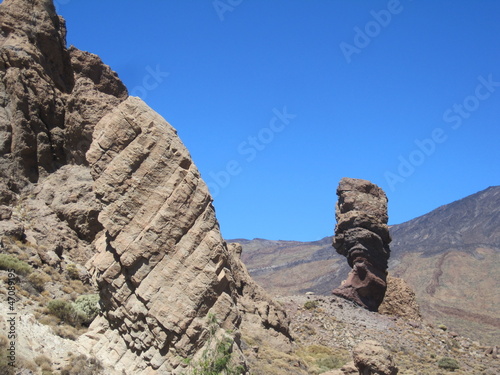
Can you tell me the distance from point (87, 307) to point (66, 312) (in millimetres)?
1591

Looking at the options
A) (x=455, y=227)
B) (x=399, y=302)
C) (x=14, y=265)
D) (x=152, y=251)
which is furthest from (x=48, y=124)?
(x=455, y=227)

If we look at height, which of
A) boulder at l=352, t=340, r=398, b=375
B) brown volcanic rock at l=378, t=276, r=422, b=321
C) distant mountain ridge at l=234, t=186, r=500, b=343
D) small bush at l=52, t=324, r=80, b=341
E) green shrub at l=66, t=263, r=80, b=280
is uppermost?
distant mountain ridge at l=234, t=186, r=500, b=343

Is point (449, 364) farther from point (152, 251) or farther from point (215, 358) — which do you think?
point (152, 251)

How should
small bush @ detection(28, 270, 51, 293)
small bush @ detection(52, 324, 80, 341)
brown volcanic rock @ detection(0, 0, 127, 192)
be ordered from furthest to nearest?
1. brown volcanic rock @ detection(0, 0, 127, 192)
2. small bush @ detection(28, 270, 51, 293)
3. small bush @ detection(52, 324, 80, 341)

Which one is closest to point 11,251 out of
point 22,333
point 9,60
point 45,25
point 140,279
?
point 22,333

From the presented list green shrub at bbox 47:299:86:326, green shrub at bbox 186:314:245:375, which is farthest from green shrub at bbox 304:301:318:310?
green shrub at bbox 186:314:245:375

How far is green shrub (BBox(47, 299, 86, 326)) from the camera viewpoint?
15414 millimetres

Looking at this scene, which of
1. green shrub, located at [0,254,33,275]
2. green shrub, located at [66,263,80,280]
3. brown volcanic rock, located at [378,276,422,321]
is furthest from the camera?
brown volcanic rock, located at [378,276,422,321]

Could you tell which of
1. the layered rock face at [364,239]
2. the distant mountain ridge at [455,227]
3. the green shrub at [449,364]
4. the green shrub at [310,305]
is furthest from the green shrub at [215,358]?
the distant mountain ridge at [455,227]

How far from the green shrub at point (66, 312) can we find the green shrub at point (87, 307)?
158mm

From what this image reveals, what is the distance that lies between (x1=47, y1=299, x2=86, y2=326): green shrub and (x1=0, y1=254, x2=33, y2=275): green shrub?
77.6 inches

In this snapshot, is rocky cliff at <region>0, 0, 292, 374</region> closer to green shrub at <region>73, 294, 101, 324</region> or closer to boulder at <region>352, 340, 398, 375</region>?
green shrub at <region>73, 294, 101, 324</region>

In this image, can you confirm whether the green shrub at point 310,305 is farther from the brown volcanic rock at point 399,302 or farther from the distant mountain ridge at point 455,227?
the distant mountain ridge at point 455,227

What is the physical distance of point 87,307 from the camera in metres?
17.1
